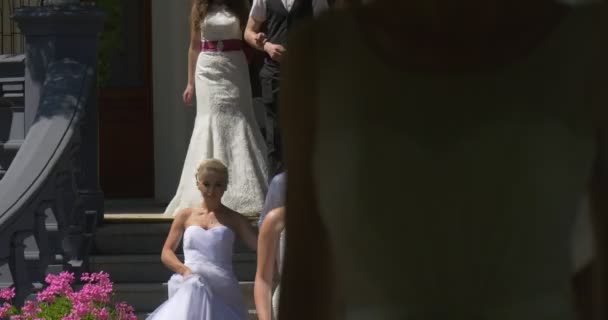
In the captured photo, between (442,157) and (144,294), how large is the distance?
8.33 m

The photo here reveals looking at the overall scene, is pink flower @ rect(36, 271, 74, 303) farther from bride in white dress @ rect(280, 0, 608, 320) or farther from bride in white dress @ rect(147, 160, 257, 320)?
bride in white dress @ rect(280, 0, 608, 320)

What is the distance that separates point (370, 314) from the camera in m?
1.77

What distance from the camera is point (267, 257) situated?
759 cm

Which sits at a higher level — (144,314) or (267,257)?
(267,257)

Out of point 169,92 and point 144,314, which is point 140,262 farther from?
point 169,92

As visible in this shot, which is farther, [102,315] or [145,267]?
[145,267]

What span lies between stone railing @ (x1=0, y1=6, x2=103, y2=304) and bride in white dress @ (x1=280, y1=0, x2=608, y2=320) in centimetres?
793

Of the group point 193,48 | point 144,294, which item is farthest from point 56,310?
point 193,48

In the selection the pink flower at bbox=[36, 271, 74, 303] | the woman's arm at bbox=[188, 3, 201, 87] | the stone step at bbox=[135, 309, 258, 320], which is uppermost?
the woman's arm at bbox=[188, 3, 201, 87]

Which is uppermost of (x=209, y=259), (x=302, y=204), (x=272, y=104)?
(x=302, y=204)

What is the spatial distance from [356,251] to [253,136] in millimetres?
9055

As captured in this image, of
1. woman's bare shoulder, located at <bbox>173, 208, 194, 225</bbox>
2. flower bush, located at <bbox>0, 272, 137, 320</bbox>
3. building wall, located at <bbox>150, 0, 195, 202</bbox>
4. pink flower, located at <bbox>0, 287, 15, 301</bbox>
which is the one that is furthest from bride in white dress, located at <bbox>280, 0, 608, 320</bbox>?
building wall, located at <bbox>150, 0, 195, 202</bbox>

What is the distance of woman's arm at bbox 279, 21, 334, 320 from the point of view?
1779mm

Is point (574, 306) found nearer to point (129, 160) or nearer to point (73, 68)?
point (73, 68)
